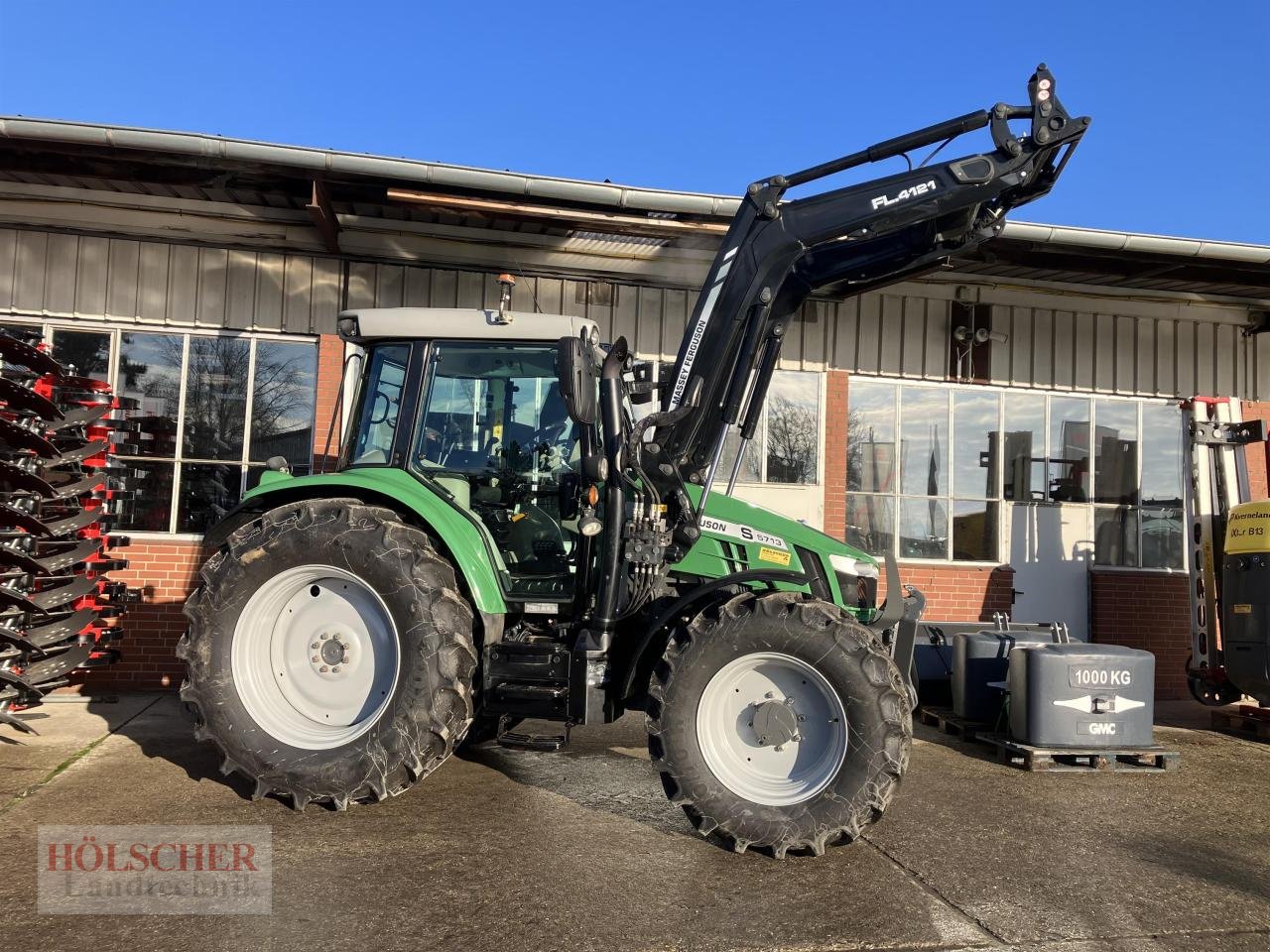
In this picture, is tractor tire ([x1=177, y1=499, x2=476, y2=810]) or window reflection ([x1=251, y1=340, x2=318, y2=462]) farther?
window reflection ([x1=251, y1=340, x2=318, y2=462])

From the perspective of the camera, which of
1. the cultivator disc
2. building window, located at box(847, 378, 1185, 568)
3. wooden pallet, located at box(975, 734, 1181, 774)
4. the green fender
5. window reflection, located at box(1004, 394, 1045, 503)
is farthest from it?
window reflection, located at box(1004, 394, 1045, 503)

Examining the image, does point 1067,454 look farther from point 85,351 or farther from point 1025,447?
point 85,351

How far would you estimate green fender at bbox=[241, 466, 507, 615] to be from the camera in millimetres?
4699

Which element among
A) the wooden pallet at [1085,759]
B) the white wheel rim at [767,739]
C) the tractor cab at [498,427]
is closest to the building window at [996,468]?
the wooden pallet at [1085,759]

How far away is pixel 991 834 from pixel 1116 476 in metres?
6.58

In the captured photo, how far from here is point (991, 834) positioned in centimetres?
464

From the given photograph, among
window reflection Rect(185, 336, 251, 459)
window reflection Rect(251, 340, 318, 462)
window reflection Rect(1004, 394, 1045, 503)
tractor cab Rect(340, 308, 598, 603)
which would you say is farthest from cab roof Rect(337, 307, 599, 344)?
window reflection Rect(1004, 394, 1045, 503)

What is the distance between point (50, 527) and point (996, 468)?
8349 mm

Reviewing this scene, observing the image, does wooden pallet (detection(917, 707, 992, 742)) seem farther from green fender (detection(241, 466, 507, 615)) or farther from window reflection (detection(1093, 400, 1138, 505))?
green fender (detection(241, 466, 507, 615))

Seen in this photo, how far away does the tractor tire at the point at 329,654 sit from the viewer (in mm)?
4453

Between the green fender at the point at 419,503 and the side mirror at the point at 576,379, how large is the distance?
0.87 meters

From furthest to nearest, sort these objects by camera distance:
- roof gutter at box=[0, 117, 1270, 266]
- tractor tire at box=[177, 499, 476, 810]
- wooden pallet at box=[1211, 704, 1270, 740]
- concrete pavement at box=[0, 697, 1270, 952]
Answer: wooden pallet at box=[1211, 704, 1270, 740]
roof gutter at box=[0, 117, 1270, 266]
tractor tire at box=[177, 499, 476, 810]
concrete pavement at box=[0, 697, 1270, 952]

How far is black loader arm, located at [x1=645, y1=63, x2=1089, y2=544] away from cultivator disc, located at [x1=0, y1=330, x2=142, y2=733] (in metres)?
3.79

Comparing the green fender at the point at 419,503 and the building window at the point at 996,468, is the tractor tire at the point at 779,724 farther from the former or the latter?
the building window at the point at 996,468
